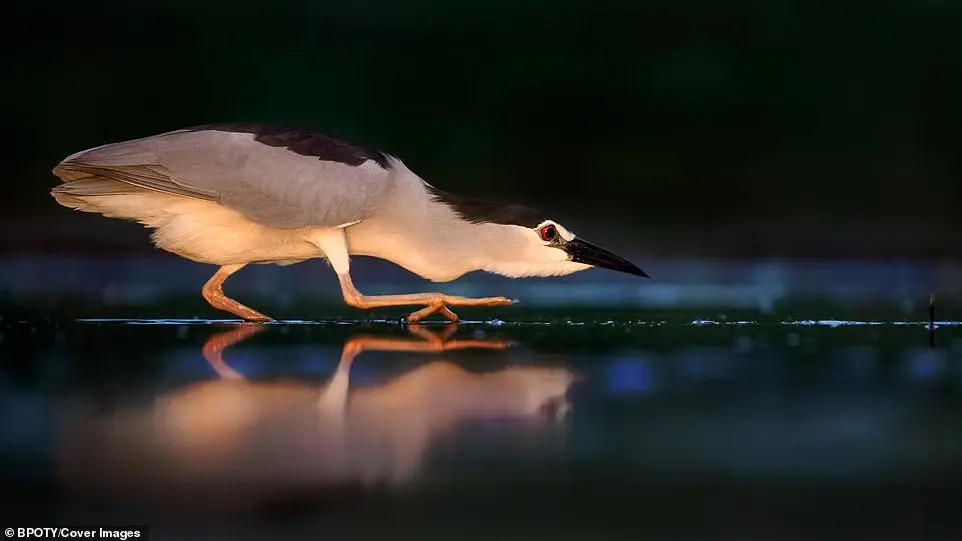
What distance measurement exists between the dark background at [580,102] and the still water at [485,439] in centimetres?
698

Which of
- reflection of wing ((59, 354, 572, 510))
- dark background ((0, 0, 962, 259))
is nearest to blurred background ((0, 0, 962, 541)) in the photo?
dark background ((0, 0, 962, 259))

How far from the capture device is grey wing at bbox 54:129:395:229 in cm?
587

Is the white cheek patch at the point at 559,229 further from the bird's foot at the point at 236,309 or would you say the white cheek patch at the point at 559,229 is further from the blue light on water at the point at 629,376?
the blue light on water at the point at 629,376

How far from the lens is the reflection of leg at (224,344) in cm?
427

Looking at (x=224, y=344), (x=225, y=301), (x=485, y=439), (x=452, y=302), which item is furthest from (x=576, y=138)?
(x=485, y=439)

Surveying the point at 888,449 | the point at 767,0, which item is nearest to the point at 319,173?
the point at 888,449

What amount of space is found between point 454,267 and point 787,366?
7.57 feet

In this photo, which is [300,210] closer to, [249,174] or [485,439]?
[249,174]

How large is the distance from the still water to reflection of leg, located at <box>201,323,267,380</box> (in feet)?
0.10

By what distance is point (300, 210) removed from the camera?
6.04m

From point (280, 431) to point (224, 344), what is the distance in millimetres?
2081

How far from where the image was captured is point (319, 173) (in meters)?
6.06

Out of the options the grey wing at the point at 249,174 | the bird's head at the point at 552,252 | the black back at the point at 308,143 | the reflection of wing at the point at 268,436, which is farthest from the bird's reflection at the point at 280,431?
the bird's head at the point at 552,252

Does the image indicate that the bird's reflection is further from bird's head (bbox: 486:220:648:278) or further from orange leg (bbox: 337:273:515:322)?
bird's head (bbox: 486:220:648:278)
